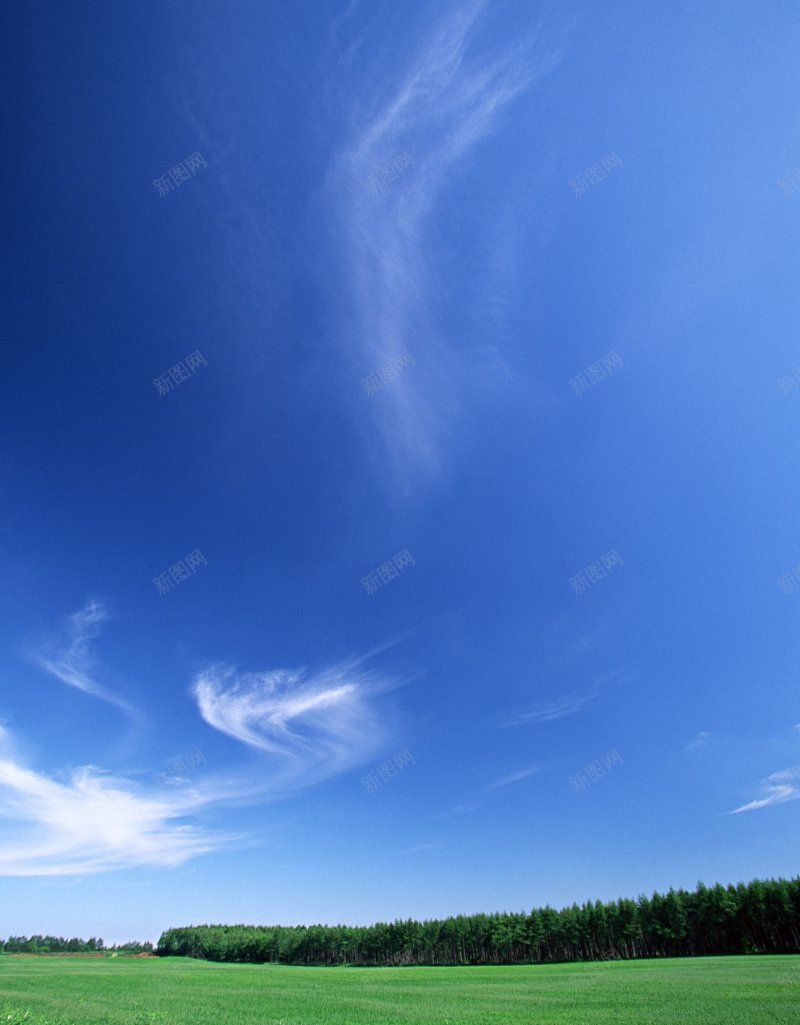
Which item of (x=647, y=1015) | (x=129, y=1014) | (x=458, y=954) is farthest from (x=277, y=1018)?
(x=458, y=954)

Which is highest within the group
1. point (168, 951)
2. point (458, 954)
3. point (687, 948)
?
point (687, 948)

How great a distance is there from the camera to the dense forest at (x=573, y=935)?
232 ft

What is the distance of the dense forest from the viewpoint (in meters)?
70.6

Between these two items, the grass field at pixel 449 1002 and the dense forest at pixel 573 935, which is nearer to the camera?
the grass field at pixel 449 1002

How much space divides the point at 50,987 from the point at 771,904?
92044mm

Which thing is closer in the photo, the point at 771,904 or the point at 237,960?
the point at 771,904

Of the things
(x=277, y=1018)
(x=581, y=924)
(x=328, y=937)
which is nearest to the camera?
(x=277, y=1018)

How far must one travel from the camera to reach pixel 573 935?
285ft

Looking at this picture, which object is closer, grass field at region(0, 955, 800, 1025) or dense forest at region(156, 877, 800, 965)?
grass field at region(0, 955, 800, 1025)

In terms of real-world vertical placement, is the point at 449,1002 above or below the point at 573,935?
above

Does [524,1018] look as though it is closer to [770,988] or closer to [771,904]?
[770,988]

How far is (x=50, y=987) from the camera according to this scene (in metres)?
42.9

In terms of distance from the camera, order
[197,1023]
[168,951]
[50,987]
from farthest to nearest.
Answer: [168,951] < [50,987] < [197,1023]

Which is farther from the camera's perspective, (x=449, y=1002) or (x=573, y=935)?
(x=573, y=935)
